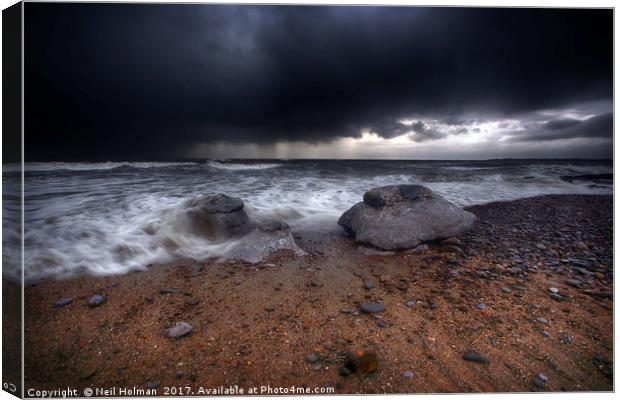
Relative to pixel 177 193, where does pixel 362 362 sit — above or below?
below

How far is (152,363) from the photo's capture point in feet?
5.29

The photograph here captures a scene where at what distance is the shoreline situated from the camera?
1623 millimetres

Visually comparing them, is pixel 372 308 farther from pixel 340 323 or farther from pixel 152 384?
pixel 152 384

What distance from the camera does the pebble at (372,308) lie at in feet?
6.24

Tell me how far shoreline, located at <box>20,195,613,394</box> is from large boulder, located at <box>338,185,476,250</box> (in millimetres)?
221

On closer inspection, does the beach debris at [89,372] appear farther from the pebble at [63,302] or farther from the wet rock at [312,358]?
the wet rock at [312,358]

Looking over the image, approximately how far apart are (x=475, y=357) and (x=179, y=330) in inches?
69.3

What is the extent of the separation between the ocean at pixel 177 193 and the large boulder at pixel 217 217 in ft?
0.29

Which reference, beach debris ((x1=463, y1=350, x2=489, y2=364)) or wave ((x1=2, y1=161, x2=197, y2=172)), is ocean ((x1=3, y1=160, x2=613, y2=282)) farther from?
beach debris ((x1=463, y1=350, x2=489, y2=364))

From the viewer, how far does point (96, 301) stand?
189 centimetres

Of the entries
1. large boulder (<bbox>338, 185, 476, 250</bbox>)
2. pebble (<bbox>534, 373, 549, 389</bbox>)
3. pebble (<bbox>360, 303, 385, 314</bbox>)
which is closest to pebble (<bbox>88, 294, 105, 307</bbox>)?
pebble (<bbox>360, 303, 385, 314</bbox>)

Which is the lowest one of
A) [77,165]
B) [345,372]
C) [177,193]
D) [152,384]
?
[152,384]

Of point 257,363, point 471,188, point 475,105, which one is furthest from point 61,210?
point 471,188

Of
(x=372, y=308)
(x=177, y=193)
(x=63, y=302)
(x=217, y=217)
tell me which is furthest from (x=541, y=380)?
(x=177, y=193)
